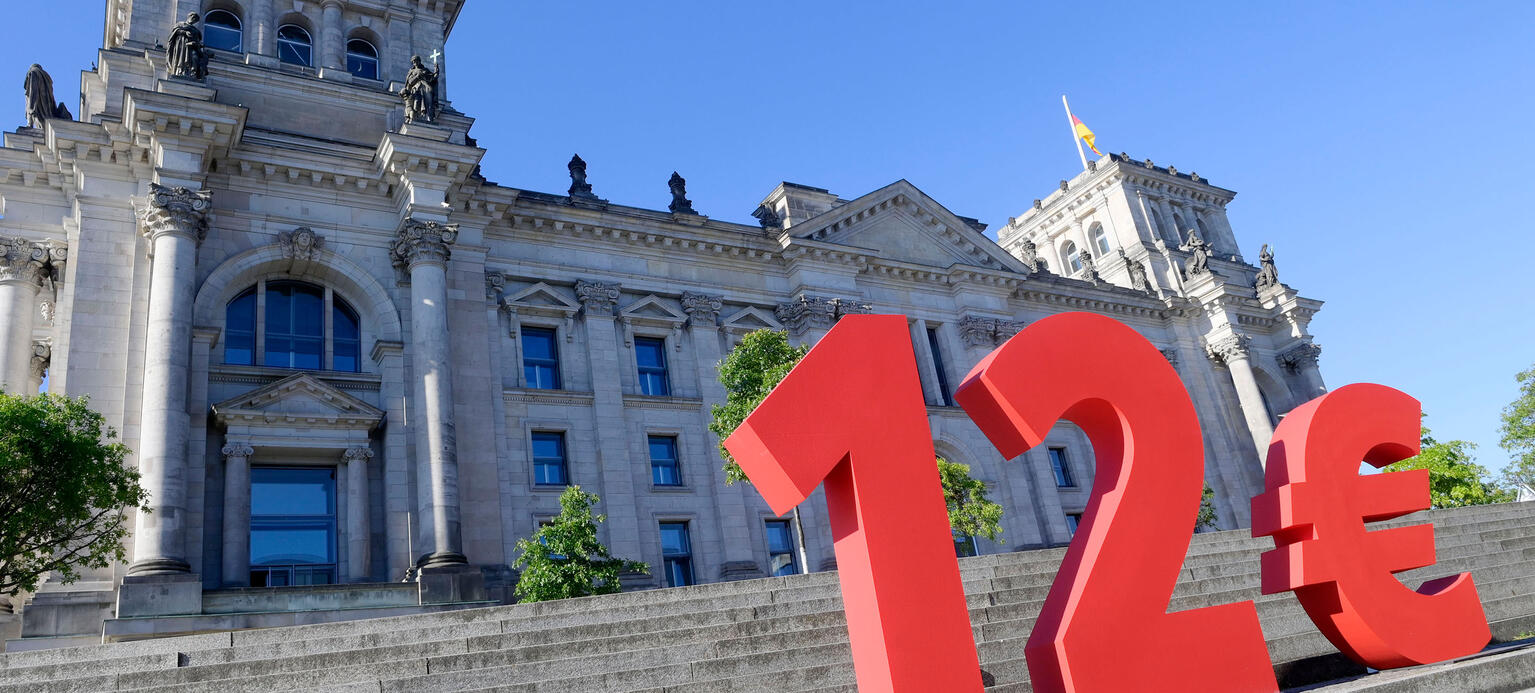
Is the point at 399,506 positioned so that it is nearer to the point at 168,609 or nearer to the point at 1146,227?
the point at 168,609

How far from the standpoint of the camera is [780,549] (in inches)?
1182

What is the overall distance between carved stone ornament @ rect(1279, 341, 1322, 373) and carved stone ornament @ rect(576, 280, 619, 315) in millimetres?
34905

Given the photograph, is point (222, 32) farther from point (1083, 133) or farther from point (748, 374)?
point (1083, 133)

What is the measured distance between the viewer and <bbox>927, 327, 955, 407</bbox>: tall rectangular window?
37.4m

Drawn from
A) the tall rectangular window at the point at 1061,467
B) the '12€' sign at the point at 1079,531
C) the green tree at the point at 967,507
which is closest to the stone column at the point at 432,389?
the green tree at the point at 967,507

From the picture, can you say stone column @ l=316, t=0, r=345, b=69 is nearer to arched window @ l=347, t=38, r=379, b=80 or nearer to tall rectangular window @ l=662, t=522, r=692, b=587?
arched window @ l=347, t=38, r=379, b=80

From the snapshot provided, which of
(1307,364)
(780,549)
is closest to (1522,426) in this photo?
(1307,364)

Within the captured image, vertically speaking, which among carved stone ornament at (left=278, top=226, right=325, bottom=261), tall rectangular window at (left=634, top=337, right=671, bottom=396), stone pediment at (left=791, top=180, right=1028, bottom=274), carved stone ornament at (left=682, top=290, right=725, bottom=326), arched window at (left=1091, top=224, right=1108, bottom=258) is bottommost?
tall rectangular window at (left=634, top=337, right=671, bottom=396)

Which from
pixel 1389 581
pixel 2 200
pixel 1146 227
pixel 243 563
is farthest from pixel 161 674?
pixel 1146 227

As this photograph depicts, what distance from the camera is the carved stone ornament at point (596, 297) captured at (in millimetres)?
30234

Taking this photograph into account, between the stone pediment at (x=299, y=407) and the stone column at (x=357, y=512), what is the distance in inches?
29.2

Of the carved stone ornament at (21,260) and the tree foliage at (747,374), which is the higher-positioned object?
the carved stone ornament at (21,260)

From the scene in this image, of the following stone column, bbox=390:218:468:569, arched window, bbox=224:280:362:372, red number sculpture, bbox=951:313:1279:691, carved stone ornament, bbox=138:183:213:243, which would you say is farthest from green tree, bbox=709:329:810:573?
red number sculpture, bbox=951:313:1279:691

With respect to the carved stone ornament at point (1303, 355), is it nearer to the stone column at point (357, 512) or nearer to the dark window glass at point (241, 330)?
the stone column at point (357, 512)
